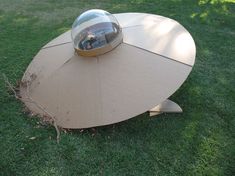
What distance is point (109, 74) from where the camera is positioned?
3.84 m

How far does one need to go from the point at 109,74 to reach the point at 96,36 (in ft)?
1.57

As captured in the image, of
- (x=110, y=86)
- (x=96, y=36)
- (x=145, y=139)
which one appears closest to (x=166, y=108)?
(x=145, y=139)

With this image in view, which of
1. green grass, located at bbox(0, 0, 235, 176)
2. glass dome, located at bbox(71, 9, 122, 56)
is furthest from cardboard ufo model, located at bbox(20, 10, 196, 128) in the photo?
green grass, located at bbox(0, 0, 235, 176)

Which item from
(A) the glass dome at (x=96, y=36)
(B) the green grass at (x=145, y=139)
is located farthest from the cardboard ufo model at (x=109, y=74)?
(B) the green grass at (x=145, y=139)

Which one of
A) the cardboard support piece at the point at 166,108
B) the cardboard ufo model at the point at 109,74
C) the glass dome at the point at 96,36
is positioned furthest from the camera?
the cardboard support piece at the point at 166,108

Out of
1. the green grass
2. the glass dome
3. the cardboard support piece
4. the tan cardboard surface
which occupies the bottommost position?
the green grass

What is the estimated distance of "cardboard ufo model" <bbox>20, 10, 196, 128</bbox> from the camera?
145 inches

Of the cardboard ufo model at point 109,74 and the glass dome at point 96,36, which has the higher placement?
the glass dome at point 96,36

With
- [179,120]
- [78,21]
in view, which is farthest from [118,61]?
[179,120]

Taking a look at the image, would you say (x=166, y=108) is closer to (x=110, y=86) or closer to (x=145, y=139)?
(x=145, y=139)

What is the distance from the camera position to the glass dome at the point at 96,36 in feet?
12.9

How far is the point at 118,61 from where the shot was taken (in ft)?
12.8

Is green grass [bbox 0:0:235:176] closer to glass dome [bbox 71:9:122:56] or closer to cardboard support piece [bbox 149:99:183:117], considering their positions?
cardboard support piece [bbox 149:99:183:117]

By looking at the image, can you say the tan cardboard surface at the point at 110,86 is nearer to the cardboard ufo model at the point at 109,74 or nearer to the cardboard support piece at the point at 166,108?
the cardboard ufo model at the point at 109,74
